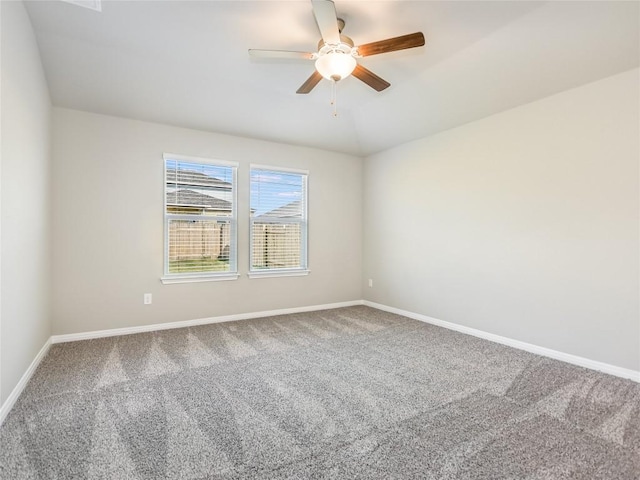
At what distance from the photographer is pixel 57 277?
3.47 metres

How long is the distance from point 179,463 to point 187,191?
3236mm

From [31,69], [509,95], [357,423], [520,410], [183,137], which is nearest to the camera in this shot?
[357,423]

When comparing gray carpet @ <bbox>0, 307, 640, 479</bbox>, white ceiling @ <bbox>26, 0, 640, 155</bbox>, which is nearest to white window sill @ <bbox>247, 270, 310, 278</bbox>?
gray carpet @ <bbox>0, 307, 640, 479</bbox>

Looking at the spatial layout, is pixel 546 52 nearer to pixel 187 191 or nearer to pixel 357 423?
pixel 357 423

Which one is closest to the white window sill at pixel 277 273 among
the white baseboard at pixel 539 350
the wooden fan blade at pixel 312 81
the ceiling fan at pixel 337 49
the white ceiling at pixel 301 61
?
the white baseboard at pixel 539 350

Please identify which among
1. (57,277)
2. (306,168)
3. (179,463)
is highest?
(306,168)

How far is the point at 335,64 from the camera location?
2.39 m

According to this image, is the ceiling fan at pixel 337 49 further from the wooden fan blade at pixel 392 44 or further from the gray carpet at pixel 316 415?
the gray carpet at pixel 316 415

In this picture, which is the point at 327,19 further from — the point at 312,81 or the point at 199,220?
the point at 199,220

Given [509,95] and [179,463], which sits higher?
[509,95]

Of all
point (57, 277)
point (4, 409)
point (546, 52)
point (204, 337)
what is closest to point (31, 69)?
point (57, 277)

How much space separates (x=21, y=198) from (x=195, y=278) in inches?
81.0

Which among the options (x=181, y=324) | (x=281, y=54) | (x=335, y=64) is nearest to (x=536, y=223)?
(x=335, y=64)

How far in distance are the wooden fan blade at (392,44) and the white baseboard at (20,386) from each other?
3.30m
